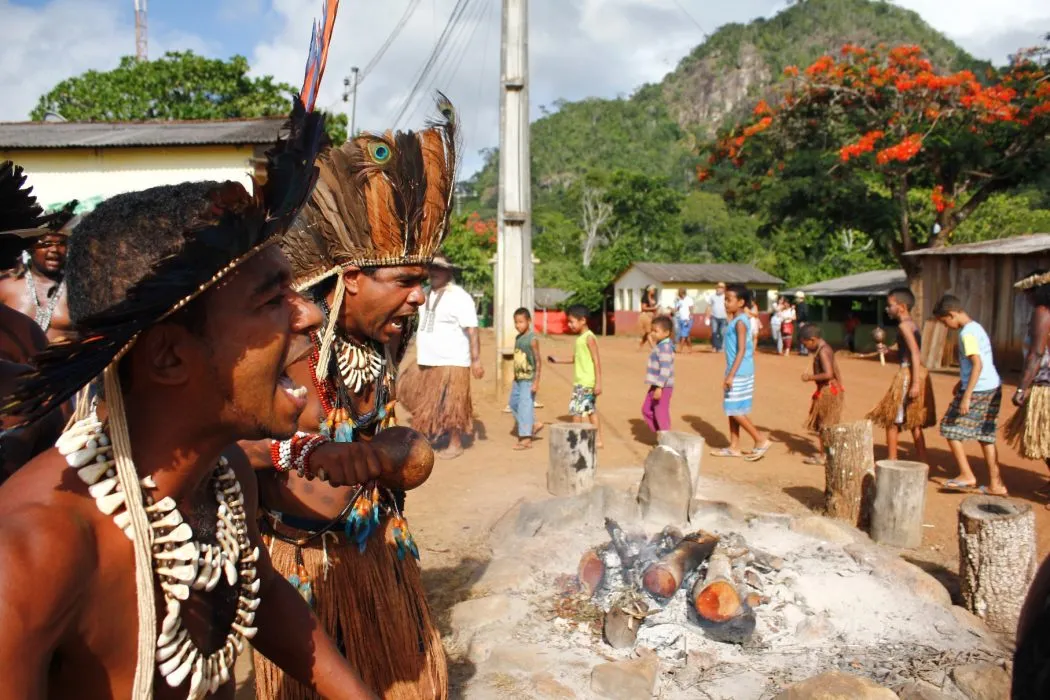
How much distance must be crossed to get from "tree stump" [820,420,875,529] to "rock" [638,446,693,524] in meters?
1.52

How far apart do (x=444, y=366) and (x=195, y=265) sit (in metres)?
7.26

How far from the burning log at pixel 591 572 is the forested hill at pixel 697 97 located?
64.6 metres

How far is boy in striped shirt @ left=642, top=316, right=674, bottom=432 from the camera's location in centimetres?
883

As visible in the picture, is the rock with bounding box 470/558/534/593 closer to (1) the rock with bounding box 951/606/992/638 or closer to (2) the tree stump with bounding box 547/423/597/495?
(2) the tree stump with bounding box 547/423/597/495

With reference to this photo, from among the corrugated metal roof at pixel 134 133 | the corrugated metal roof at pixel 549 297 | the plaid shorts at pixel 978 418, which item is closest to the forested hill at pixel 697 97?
the corrugated metal roof at pixel 549 297

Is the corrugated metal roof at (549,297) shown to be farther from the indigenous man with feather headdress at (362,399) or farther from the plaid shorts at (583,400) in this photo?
the indigenous man with feather headdress at (362,399)

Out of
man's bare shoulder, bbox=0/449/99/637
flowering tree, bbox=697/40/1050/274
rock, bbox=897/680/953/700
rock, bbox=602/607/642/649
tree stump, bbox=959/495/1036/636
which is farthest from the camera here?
flowering tree, bbox=697/40/1050/274

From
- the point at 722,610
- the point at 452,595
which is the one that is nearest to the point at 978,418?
the point at 722,610

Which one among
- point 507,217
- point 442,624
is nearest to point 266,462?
point 442,624

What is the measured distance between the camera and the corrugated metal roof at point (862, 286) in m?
23.5

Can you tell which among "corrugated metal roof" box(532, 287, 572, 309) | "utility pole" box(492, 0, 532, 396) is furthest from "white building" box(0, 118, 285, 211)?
"corrugated metal roof" box(532, 287, 572, 309)

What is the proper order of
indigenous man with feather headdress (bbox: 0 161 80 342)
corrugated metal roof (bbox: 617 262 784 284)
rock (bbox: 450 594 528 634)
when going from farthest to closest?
1. corrugated metal roof (bbox: 617 262 784 284)
2. indigenous man with feather headdress (bbox: 0 161 80 342)
3. rock (bbox: 450 594 528 634)

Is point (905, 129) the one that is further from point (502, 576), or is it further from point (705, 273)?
point (705, 273)

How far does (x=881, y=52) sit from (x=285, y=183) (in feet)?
64.0
